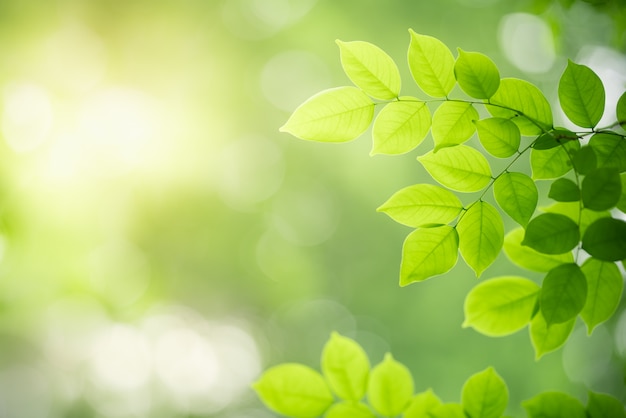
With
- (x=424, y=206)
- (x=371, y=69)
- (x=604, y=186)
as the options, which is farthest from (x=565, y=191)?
(x=371, y=69)

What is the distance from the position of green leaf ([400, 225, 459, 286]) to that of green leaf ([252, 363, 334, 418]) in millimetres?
184

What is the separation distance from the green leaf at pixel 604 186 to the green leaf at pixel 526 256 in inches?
6.6

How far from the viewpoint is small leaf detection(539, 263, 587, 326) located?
0.52 m

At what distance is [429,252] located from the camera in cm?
56

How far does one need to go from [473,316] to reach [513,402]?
401 cm

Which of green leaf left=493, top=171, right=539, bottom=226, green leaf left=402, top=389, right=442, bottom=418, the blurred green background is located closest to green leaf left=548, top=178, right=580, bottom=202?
green leaf left=493, top=171, right=539, bottom=226

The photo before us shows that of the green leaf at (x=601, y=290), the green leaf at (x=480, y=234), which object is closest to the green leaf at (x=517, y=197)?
the green leaf at (x=480, y=234)

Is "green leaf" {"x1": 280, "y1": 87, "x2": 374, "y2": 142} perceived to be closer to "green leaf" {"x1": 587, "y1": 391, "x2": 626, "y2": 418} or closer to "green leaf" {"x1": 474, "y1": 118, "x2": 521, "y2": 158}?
"green leaf" {"x1": 474, "y1": 118, "x2": 521, "y2": 158}

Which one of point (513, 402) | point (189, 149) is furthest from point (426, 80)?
point (189, 149)

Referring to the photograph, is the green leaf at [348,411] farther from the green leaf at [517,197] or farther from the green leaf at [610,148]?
the green leaf at [610,148]

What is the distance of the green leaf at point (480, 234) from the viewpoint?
1.86ft

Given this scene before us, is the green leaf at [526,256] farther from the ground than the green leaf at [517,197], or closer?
closer

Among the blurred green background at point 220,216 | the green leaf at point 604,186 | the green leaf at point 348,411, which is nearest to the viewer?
the green leaf at point 604,186

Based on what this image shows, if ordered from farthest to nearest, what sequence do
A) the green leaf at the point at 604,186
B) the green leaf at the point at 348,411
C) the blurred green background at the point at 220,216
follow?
1. the blurred green background at the point at 220,216
2. the green leaf at the point at 348,411
3. the green leaf at the point at 604,186
